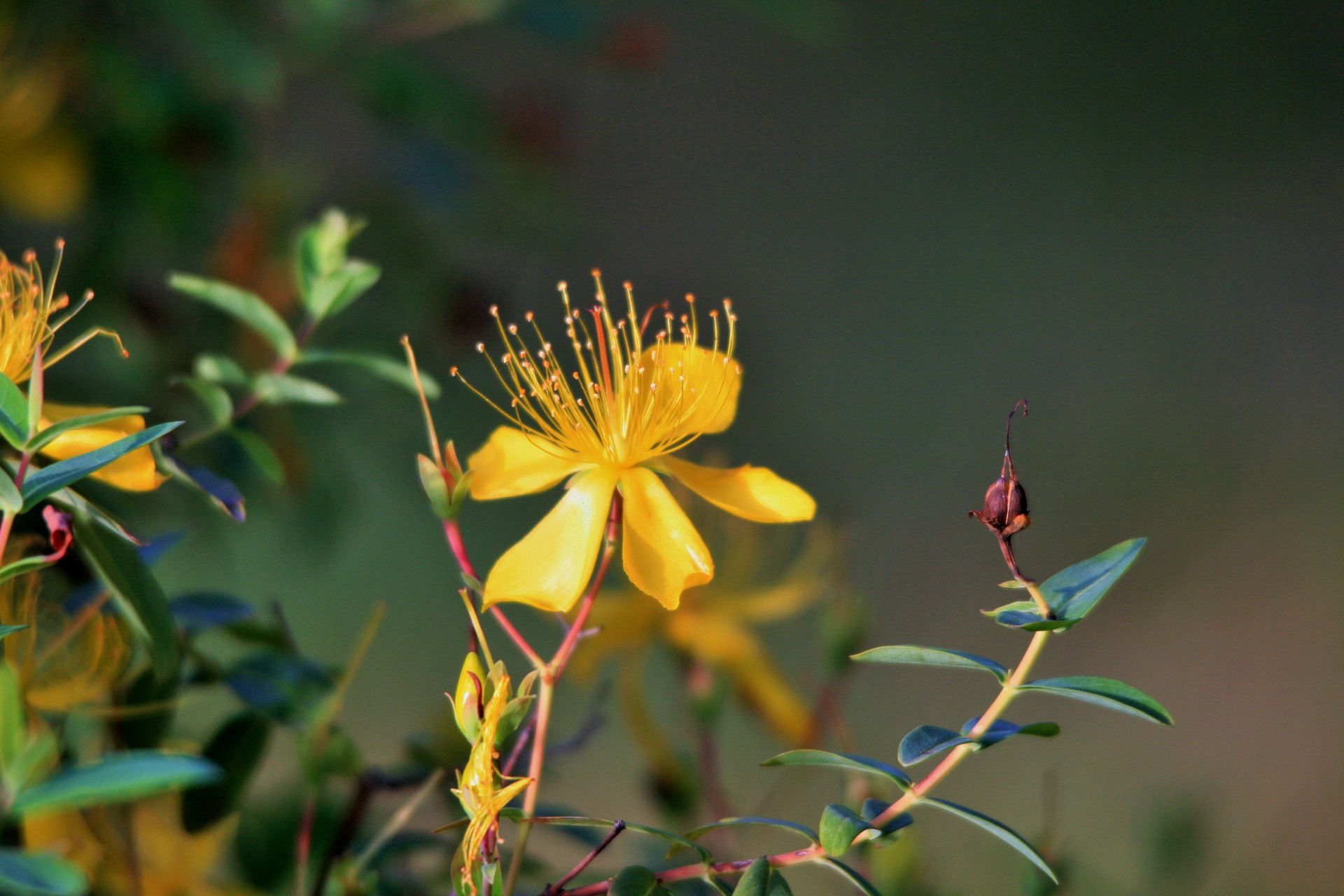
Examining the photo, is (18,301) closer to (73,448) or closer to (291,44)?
(73,448)

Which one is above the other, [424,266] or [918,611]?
[424,266]

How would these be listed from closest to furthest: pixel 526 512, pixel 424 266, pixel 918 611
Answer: pixel 424 266 → pixel 526 512 → pixel 918 611

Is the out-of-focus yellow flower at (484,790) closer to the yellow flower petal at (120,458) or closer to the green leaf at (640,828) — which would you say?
the green leaf at (640,828)

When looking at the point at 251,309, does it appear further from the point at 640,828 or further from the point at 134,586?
the point at 640,828

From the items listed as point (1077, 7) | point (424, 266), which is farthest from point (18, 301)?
point (1077, 7)

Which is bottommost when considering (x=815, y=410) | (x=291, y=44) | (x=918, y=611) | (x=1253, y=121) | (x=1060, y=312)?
(x=918, y=611)

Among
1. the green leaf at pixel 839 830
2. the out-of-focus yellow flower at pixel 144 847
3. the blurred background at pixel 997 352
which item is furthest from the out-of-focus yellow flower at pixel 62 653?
the blurred background at pixel 997 352
